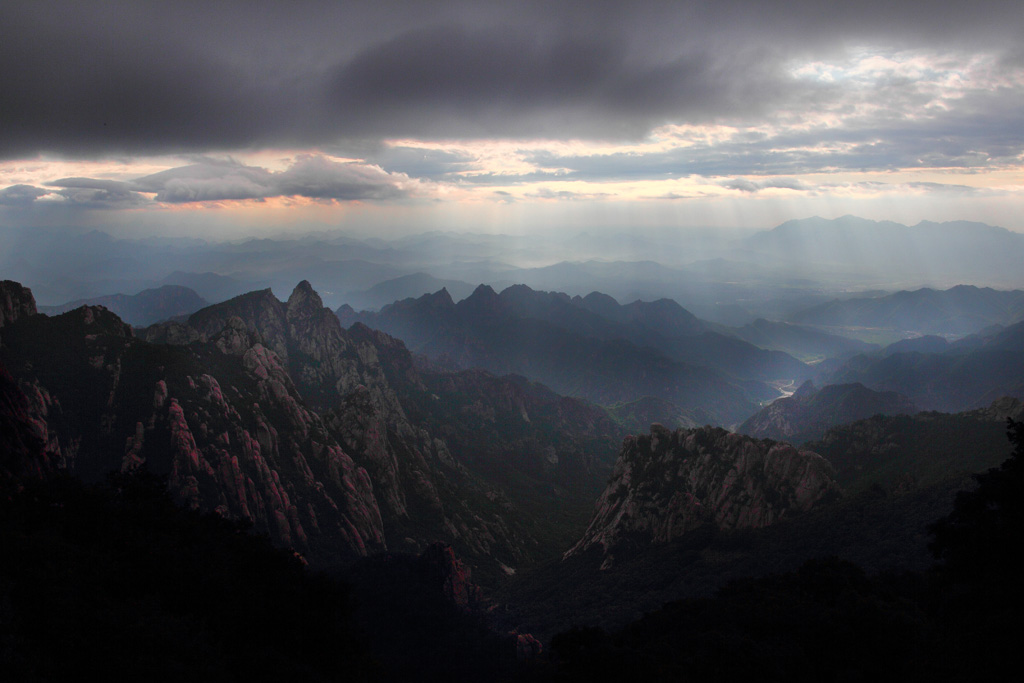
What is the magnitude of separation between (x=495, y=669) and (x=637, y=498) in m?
57.6

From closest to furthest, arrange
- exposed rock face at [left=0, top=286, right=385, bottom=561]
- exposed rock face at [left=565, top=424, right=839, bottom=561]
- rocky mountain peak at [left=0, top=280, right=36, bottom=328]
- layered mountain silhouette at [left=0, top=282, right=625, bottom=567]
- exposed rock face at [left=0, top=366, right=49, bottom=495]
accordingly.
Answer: exposed rock face at [left=0, top=366, right=49, bottom=495] → exposed rock face at [left=0, top=286, right=385, bottom=561] → layered mountain silhouette at [left=0, top=282, right=625, bottom=567] → exposed rock face at [left=565, top=424, right=839, bottom=561] → rocky mountain peak at [left=0, top=280, right=36, bottom=328]

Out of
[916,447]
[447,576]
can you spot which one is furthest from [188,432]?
[916,447]

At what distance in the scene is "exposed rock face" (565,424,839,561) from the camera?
3949 inches

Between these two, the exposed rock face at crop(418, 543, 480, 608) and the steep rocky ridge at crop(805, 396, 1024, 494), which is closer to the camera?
the exposed rock face at crop(418, 543, 480, 608)

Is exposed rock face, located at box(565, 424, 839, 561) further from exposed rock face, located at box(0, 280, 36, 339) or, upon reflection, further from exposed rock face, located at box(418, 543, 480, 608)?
exposed rock face, located at box(0, 280, 36, 339)

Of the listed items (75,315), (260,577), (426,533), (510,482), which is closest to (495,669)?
(260,577)

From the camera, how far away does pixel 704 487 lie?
364 feet

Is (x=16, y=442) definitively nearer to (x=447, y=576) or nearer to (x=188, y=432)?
(x=188, y=432)

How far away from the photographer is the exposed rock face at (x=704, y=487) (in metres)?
100

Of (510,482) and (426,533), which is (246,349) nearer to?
(426,533)

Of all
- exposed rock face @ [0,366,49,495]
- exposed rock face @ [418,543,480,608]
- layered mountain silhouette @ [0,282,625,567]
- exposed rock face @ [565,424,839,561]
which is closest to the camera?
exposed rock face @ [0,366,49,495]

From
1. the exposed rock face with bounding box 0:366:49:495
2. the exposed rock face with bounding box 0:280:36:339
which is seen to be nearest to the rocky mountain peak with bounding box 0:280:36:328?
the exposed rock face with bounding box 0:280:36:339

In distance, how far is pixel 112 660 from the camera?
25.8 metres

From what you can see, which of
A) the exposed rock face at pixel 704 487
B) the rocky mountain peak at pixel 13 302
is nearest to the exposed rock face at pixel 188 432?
the rocky mountain peak at pixel 13 302
